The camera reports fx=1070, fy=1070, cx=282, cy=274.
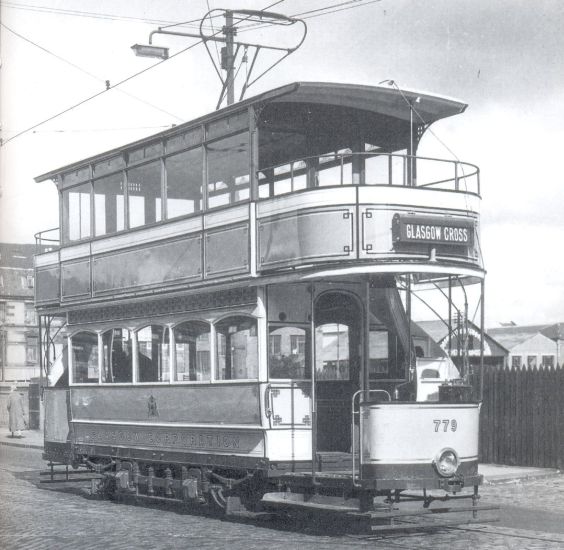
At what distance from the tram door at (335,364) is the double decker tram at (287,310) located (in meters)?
0.02

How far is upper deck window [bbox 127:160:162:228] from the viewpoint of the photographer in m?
14.1

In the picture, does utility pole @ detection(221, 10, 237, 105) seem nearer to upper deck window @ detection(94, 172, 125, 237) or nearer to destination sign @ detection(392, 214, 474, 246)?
upper deck window @ detection(94, 172, 125, 237)

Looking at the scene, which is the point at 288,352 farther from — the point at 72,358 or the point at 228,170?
the point at 72,358

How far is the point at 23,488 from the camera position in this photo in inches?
663

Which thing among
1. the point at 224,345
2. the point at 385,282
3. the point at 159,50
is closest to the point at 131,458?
the point at 224,345

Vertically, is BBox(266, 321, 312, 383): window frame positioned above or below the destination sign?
below

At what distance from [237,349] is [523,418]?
8933mm

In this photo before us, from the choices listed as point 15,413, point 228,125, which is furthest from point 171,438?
point 15,413

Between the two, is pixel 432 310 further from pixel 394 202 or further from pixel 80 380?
pixel 80 380

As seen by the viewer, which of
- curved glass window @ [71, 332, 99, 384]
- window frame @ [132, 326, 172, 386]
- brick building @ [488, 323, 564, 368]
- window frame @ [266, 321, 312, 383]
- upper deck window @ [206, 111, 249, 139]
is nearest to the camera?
window frame @ [266, 321, 312, 383]

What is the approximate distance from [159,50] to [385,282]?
7.40m

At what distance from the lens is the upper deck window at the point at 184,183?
1338cm

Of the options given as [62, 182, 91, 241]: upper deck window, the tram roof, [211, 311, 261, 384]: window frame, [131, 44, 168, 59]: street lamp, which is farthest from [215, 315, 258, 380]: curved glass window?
Answer: [131, 44, 168, 59]: street lamp

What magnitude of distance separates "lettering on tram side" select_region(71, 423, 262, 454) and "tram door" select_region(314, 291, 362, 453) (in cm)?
94
